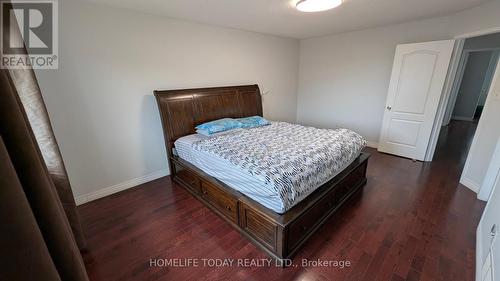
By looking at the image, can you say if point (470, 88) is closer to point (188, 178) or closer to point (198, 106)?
point (198, 106)

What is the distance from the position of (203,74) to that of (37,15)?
6.20 feet

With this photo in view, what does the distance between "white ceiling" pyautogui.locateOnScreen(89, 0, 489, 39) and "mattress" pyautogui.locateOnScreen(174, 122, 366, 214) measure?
161 centimetres

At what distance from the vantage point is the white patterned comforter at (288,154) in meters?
1.71

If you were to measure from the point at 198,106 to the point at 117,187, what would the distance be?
1608mm

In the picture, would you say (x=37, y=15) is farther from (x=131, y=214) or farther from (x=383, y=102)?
(x=383, y=102)

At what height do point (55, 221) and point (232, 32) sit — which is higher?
point (232, 32)

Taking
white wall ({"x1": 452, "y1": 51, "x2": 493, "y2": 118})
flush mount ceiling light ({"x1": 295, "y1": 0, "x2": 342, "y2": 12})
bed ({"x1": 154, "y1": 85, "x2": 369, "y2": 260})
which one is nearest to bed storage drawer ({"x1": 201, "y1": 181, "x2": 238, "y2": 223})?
bed ({"x1": 154, "y1": 85, "x2": 369, "y2": 260})

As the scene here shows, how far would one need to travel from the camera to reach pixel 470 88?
643 cm

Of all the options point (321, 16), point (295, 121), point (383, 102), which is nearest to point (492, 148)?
point (383, 102)

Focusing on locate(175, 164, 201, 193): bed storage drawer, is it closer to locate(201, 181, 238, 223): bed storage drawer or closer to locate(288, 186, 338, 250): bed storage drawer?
locate(201, 181, 238, 223): bed storage drawer

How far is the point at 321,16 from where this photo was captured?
301 centimetres

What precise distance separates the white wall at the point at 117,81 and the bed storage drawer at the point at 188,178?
45 cm

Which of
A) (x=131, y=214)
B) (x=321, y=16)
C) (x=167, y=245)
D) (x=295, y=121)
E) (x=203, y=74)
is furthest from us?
(x=295, y=121)

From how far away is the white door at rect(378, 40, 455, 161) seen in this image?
3.16 m
